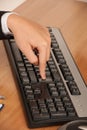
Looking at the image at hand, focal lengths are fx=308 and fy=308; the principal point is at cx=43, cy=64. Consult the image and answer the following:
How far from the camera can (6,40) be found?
0.93 metres

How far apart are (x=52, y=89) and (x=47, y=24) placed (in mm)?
421

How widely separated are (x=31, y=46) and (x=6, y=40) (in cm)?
19

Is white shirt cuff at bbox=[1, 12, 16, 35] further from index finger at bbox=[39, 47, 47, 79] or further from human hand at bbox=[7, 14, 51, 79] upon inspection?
index finger at bbox=[39, 47, 47, 79]

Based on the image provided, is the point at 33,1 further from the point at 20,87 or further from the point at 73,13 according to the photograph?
the point at 20,87

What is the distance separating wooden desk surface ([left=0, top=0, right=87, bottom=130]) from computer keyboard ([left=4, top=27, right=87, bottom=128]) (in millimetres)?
24

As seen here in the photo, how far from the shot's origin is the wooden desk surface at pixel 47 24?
0.69m

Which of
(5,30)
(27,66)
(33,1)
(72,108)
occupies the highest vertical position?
(33,1)

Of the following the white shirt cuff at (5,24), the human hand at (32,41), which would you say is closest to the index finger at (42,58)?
the human hand at (32,41)

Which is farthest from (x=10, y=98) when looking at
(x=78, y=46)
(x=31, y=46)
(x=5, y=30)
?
(x=78, y=46)

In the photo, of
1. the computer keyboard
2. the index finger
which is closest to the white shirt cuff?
the computer keyboard

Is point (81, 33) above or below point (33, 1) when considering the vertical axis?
below

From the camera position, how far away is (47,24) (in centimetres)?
111

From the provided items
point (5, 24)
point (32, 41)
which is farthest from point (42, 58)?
point (5, 24)

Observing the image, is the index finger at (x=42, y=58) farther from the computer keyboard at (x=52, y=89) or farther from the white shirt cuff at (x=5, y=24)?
the white shirt cuff at (x=5, y=24)
